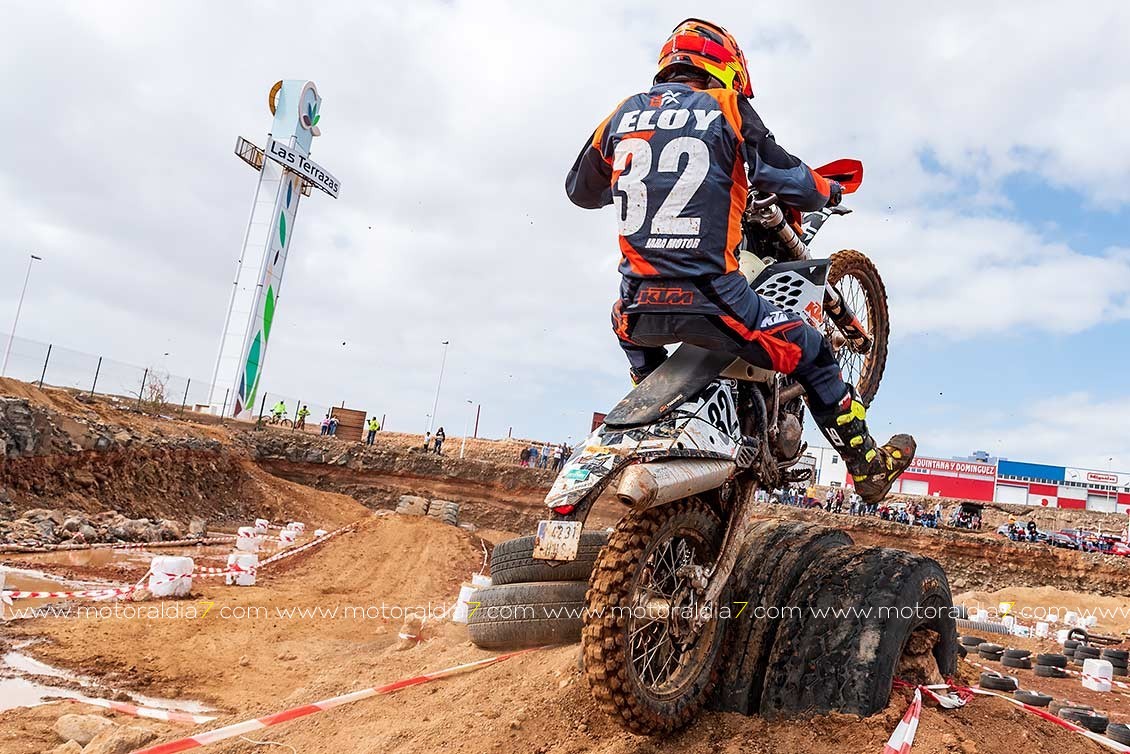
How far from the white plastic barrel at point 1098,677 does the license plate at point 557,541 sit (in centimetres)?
607

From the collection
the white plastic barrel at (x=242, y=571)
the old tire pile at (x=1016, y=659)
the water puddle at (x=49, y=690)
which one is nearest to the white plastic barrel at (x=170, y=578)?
the white plastic barrel at (x=242, y=571)

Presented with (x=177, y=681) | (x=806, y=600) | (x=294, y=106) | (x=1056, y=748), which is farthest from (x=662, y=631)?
(x=294, y=106)

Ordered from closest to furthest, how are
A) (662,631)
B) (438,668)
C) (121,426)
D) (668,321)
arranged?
(662,631)
(668,321)
(438,668)
(121,426)

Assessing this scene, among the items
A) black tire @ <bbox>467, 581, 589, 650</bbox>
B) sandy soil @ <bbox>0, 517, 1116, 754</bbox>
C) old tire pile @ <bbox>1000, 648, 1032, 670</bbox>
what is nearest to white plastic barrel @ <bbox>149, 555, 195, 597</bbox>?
sandy soil @ <bbox>0, 517, 1116, 754</bbox>

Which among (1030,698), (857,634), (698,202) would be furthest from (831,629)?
(1030,698)

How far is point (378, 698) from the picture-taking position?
4324mm

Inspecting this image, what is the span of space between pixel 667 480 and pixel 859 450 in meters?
1.64

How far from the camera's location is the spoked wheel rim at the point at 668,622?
3002mm

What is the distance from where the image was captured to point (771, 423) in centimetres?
394

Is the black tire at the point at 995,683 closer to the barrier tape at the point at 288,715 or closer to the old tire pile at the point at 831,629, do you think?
the old tire pile at the point at 831,629

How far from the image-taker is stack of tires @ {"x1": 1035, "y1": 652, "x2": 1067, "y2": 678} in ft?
22.3

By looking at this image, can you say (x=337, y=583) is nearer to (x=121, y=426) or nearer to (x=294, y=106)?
(x=121, y=426)

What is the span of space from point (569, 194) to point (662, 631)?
236cm

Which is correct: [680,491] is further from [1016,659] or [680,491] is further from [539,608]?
[1016,659]
